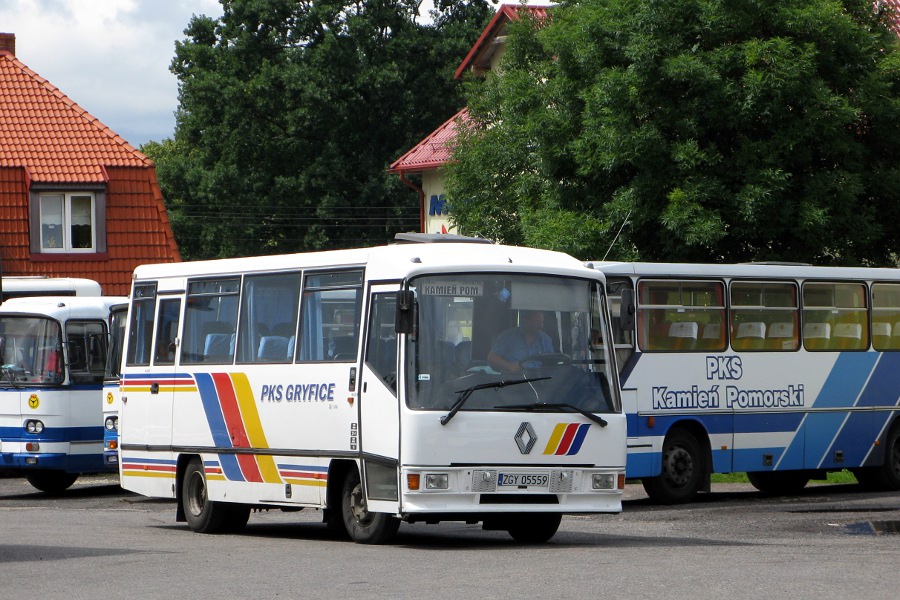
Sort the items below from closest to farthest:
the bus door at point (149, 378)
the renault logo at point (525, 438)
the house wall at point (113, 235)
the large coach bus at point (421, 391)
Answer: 1. the large coach bus at point (421, 391)
2. the renault logo at point (525, 438)
3. the bus door at point (149, 378)
4. the house wall at point (113, 235)

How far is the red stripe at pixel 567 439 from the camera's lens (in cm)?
1391

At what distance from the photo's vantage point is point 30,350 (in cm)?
2392

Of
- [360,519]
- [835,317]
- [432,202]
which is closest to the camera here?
[360,519]

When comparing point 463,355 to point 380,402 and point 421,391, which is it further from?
point 380,402

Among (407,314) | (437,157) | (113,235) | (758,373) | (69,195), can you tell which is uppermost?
(437,157)

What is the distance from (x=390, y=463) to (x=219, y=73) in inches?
1777

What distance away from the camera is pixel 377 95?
5775 centimetres

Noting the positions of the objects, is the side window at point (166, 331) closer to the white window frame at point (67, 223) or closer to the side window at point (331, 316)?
the side window at point (331, 316)

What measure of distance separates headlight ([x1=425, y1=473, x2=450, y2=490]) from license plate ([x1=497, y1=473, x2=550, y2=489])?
47cm

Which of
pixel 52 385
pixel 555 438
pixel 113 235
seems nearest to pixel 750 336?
pixel 555 438

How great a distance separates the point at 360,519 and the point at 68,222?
29202mm

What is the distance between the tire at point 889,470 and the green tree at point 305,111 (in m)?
36.0

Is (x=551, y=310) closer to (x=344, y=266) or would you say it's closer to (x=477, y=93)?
(x=344, y=266)

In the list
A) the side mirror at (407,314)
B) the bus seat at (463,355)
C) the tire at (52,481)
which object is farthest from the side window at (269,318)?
the tire at (52,481)
